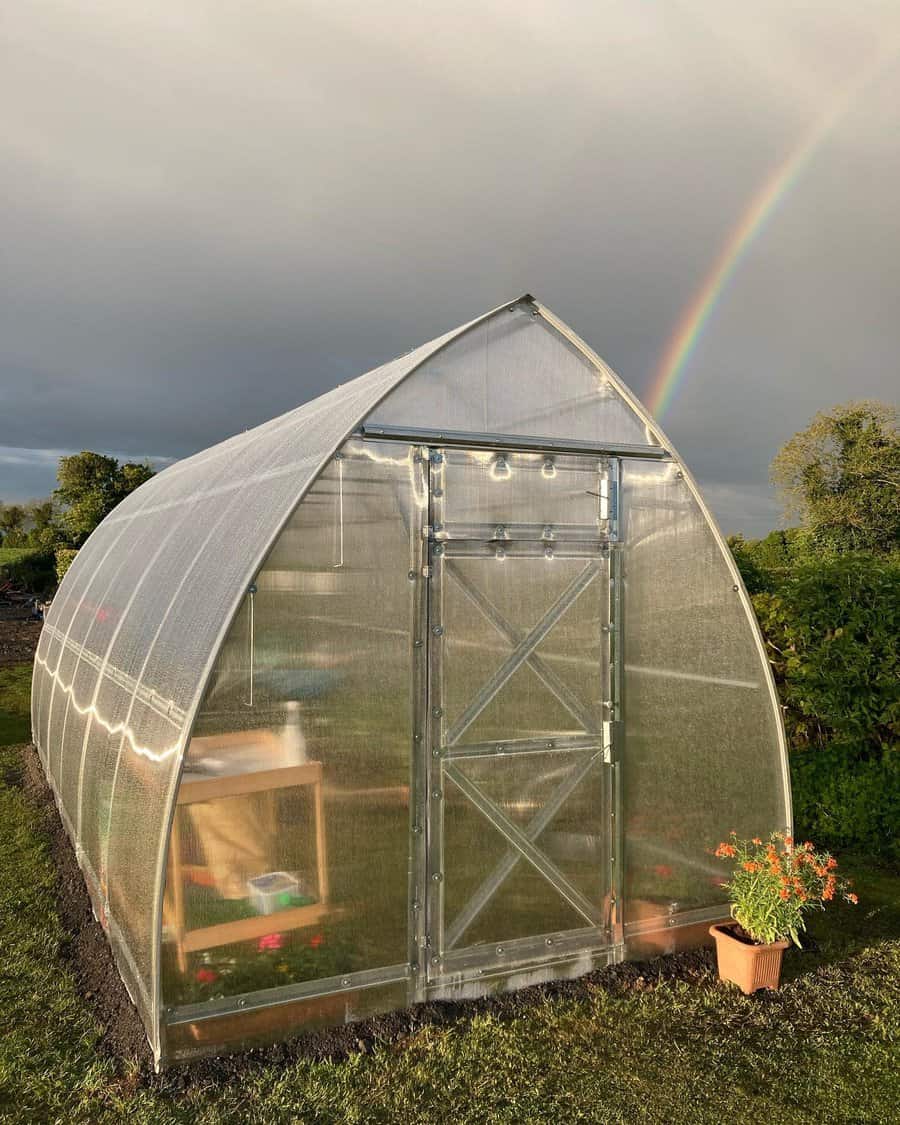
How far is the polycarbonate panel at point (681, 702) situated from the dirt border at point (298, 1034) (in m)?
0.41

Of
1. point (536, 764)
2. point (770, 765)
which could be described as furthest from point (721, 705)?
point (536, 764)

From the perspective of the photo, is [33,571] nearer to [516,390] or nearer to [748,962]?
[516,390]

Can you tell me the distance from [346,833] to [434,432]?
7.74 feet

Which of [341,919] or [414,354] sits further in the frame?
[414,354]

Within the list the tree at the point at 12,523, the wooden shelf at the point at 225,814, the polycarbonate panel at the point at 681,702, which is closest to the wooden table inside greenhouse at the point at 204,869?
the wooden shelf at the point at 225,814

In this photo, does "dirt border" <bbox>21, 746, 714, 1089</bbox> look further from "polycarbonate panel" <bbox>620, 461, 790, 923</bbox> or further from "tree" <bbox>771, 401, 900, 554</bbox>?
"tree" <bbox>771, 401, 900, 554</bbox>

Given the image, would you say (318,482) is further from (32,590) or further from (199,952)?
(32,590)

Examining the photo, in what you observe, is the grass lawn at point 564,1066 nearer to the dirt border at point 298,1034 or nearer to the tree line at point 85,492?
the dirt border at point 298,1034

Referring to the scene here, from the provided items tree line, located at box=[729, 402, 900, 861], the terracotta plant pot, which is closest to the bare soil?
tree line, located at box=[729, 402, 900, 861]

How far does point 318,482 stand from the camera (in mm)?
4988

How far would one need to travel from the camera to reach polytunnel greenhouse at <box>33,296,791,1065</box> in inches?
187

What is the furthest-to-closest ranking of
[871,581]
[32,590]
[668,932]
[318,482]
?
[32,590], [871,581], [668,932], [318,482]

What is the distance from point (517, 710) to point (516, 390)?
1980 mm

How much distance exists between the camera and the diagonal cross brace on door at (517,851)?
210 inches
